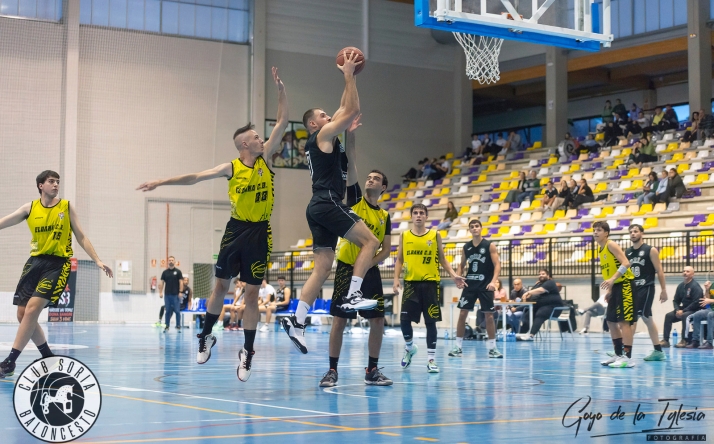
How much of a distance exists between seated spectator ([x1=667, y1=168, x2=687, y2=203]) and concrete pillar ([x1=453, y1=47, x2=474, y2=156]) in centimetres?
1437

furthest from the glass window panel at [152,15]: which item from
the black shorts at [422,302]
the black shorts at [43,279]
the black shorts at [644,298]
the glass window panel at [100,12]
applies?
the black shorts at [43,279]

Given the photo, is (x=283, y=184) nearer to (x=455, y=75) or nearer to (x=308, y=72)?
(x=308, y=72)

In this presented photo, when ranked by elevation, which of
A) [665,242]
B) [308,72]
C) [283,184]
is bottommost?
[665,242]

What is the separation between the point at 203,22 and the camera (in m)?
32.9

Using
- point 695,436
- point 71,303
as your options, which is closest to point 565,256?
point 71,303

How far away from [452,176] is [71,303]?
14.3 meters

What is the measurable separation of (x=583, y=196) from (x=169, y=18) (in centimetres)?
1550

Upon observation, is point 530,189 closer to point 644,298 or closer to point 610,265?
point 644,298

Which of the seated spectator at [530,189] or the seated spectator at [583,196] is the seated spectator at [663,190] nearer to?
the seated spectator at [583,196]

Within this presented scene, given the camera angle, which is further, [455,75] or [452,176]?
[455,75]

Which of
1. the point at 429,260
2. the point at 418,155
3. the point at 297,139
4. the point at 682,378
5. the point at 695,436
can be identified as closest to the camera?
the point at 695,436

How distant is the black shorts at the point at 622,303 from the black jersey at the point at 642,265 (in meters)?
0.95

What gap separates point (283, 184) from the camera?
3453 cm

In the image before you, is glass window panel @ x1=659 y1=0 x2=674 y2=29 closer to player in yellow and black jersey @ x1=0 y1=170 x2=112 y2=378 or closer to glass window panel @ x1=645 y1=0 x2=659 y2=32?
glass window panel @ x1=645 y1=0 x2=659 y2=32
